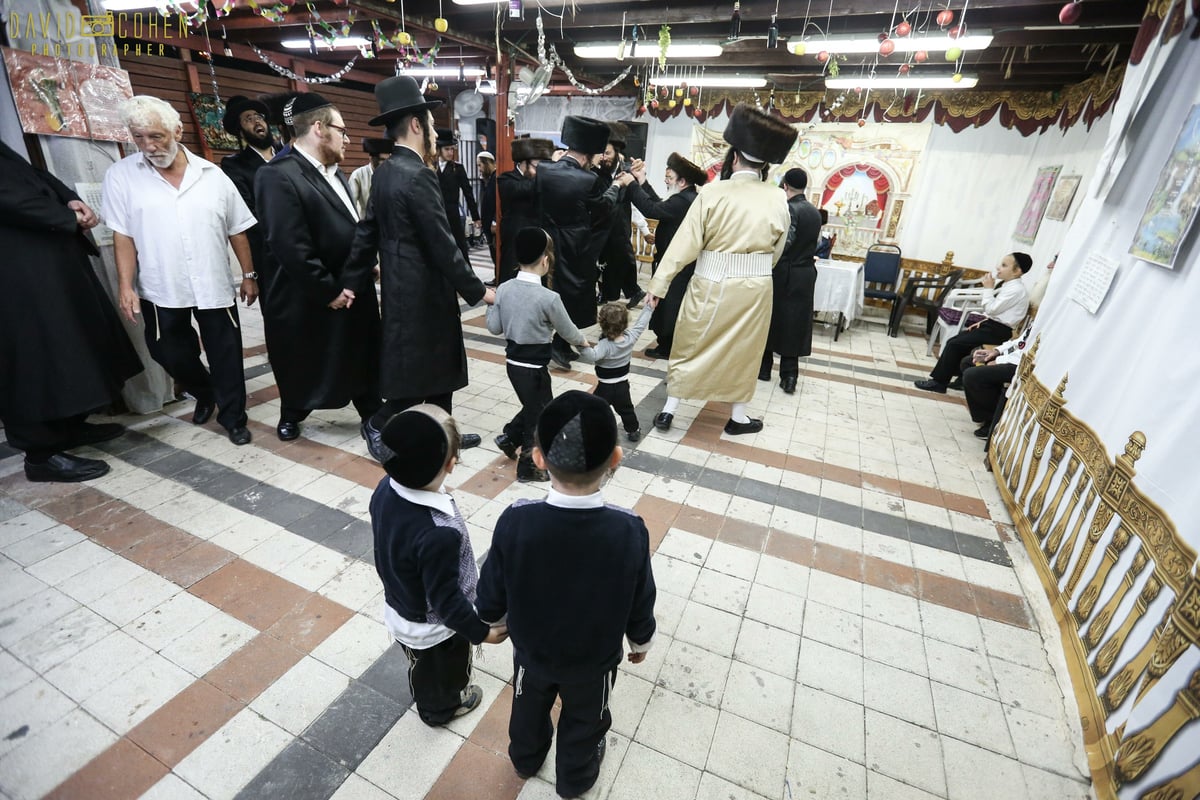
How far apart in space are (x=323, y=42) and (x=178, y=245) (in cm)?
565

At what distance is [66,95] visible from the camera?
2.76 m

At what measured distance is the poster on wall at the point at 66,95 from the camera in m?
2.60

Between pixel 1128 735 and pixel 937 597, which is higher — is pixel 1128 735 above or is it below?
above

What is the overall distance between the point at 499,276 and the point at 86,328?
3460 mm

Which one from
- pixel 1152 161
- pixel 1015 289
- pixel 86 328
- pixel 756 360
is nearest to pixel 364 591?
pixel 86 328

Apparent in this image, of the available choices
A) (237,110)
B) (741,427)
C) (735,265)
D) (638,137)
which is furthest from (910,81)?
(237,110)

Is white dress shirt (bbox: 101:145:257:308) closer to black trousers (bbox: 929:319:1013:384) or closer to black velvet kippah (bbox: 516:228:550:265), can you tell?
black velvet kippah (bbox: 516:228:550:265)

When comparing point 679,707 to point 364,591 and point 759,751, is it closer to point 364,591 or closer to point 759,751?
point 759,751

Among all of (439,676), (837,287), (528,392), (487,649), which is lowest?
(487,649)

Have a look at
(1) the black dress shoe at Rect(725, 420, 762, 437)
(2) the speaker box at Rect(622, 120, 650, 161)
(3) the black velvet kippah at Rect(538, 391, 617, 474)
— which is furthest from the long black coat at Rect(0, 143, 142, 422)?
(2) the speaker box at Rect(622, 120, 650, 161)

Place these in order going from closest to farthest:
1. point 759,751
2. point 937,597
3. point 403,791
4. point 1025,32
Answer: point 403,791
point 759,751
point 937,597
point 1025,32

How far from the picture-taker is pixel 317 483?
→ 2.78 metres

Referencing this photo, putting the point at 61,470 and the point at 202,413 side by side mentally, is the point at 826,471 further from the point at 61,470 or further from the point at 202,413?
the point at 61,470

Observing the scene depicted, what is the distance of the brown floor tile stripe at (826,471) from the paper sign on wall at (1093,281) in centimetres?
118
